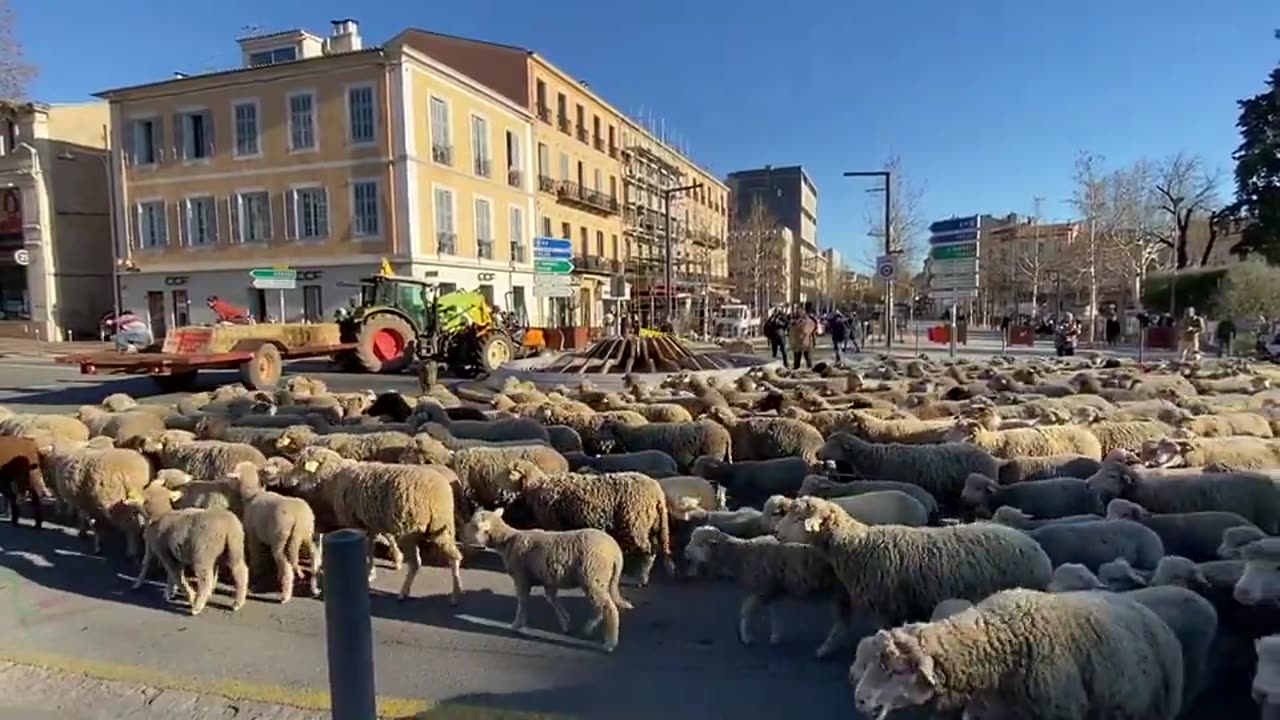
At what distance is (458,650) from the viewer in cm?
451

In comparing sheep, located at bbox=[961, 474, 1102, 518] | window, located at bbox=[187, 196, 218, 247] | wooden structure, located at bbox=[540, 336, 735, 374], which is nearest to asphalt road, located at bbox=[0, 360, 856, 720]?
sheep, located at bbox=[961, 474, 1102, 518]

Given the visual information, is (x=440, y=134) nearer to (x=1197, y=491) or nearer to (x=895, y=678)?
(x=1197, y=491)

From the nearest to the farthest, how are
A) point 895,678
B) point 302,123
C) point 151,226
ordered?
point 895,678 → point 302,123 → point 151,226

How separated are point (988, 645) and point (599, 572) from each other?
222 cm

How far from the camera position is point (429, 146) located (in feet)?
100

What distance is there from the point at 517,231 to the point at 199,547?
3392 cm

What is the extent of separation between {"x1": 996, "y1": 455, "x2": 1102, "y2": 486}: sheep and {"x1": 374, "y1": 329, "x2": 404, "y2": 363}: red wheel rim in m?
16.0

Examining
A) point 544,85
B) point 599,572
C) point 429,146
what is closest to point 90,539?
point 599,572

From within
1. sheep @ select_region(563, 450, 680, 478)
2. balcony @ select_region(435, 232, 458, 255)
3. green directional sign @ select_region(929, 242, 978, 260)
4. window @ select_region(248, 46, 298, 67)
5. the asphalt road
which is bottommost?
the asphalt road

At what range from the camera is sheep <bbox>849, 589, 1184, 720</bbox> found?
2.80 m

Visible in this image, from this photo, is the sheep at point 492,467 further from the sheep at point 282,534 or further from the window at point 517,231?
the window at point 517,231

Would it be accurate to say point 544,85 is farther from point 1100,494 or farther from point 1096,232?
point 1100,494

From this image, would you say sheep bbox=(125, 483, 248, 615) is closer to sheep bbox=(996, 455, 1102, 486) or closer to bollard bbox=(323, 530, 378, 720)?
bollard bbox=(323, 530, 378, 720)

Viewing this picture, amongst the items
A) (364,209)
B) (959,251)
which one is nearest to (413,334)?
(364,209)
